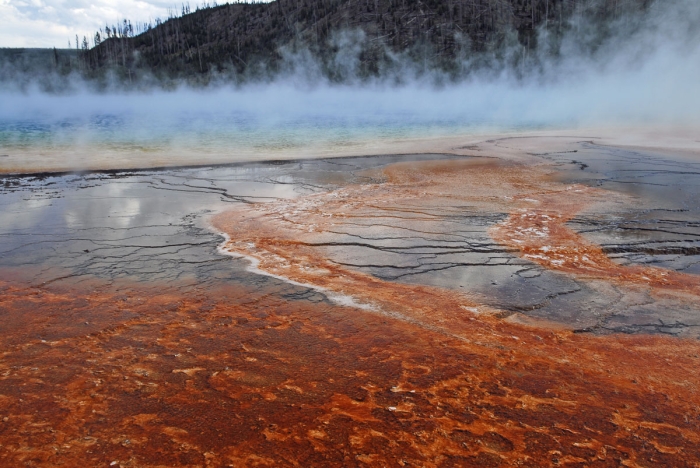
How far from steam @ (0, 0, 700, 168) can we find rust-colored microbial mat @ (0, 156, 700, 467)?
15.5 metres

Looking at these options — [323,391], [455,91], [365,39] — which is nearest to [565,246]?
[323,391]

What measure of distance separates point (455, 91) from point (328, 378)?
56.1 m

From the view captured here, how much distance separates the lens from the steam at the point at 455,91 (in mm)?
29281

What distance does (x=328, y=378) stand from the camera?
2.75 metres

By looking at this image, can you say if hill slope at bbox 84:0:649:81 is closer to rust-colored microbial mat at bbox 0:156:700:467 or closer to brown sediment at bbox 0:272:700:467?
rust-colored microbial mat at bbox 0:156:700:467

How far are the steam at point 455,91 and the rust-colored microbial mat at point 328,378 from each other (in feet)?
51.0

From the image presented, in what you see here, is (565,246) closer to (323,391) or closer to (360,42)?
(323,391)

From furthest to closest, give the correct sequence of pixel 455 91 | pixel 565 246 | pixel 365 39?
1. pixel 365 39
2. pixel 455 91
3. pixel 565 246

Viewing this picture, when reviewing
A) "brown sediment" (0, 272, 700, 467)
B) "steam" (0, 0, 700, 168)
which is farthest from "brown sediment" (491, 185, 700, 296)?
"steam" (0, 0, 700, 168)

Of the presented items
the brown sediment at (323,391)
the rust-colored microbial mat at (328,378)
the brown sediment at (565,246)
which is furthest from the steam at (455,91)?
the brown sediment at (323,391)

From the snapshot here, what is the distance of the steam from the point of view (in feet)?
96.1

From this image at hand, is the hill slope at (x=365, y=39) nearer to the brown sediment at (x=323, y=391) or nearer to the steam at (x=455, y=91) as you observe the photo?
the steam at (x=455, y=91)

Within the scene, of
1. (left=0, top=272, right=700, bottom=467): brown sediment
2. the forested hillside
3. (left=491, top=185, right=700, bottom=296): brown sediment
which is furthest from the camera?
the forested hillside

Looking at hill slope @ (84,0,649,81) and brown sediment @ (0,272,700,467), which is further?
hill slope @ (84,0,649,81)
